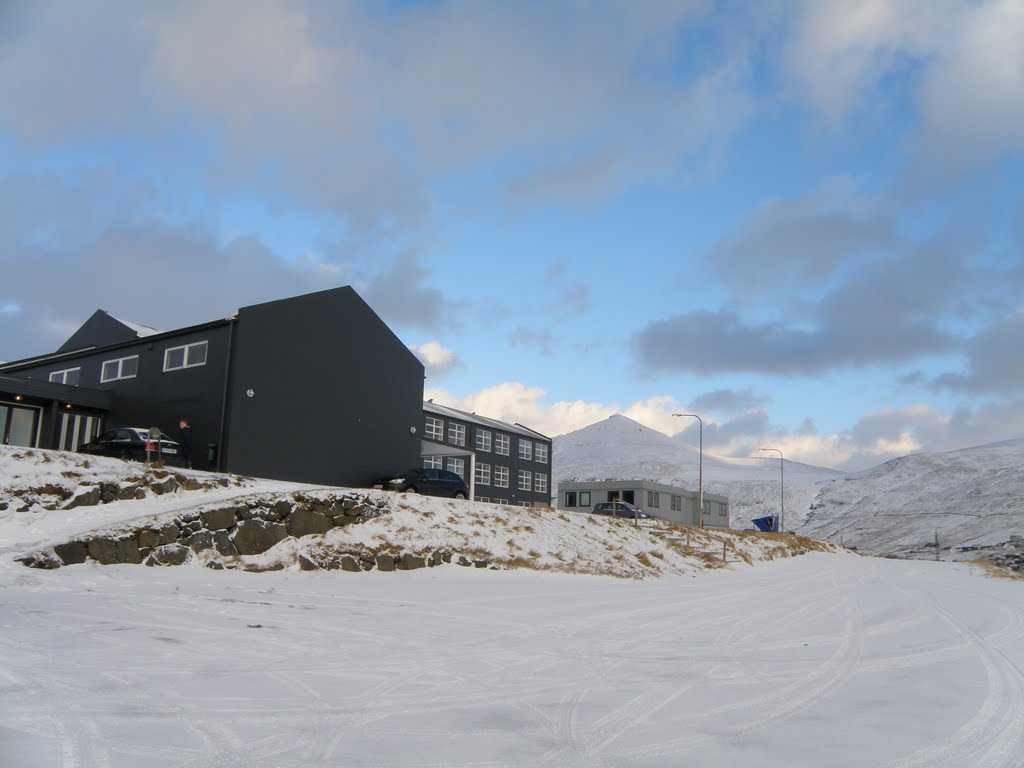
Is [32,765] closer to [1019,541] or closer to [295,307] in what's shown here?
[295,307]

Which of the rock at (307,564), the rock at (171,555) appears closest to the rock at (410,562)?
the rock at (307,564)

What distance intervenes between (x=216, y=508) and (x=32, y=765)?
501 inches

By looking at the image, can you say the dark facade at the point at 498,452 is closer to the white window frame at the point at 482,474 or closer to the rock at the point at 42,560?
the white window frame at the point at 482,474

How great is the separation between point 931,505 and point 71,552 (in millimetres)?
114909

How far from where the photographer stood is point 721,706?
667 cm

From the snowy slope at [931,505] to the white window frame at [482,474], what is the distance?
131 ft

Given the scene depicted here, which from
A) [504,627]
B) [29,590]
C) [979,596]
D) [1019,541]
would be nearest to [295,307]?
[29,590]

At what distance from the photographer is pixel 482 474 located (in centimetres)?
6475

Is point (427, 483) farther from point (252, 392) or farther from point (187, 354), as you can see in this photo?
point (187, 354)

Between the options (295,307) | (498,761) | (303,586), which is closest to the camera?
(498,761)

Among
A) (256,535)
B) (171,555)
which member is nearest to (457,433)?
(256,535)

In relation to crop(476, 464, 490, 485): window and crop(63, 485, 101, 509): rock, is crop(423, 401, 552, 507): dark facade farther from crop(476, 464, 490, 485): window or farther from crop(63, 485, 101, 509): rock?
crop(63, 485, 101, 509): rock

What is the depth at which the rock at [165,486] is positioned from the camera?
56.6ft

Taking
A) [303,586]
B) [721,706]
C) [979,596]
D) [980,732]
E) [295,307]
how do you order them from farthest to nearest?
[295,307]
[979,596]
[303,586]
[721,706]
[980,732]
